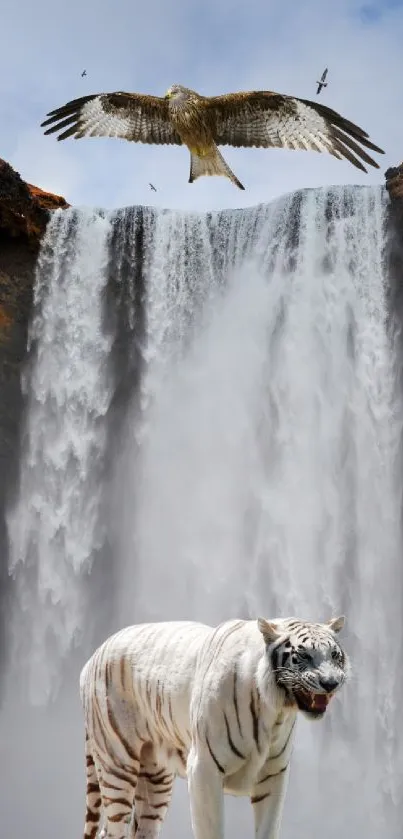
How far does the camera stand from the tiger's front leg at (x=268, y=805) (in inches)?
194

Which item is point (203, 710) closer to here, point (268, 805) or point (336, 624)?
point (268, 805)

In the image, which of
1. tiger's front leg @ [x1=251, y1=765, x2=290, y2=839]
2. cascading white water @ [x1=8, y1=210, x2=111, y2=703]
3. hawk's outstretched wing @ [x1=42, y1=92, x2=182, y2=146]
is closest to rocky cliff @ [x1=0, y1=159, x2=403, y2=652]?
cascading white water @ [x1=8, y1=210, x2=111, y2=703]

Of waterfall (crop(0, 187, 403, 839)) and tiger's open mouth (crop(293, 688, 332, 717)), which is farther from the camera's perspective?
waterfall (crop(0, 187, 403, 839))

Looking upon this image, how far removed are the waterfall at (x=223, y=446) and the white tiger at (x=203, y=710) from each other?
378 inches

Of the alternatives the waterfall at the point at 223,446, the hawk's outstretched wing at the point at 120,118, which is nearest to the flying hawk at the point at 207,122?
the hawk's outstretched wing at the point at 120,118

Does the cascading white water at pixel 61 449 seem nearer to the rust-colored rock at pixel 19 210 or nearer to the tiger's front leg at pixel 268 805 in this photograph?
the rust-colored rock at pixel 19 210

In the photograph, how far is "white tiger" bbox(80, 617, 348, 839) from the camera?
473 cm

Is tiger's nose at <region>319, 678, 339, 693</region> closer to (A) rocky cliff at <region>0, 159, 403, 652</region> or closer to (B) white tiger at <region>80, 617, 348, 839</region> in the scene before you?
(B) white tiger at <region>80, 617, 348, 839</region>

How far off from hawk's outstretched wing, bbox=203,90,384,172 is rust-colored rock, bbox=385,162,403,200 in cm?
418

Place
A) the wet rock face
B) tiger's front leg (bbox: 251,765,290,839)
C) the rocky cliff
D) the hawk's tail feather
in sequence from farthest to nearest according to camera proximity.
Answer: the wet rock face
the rocky cliff
the hawk's tail feather
tiger's front leg (bbox: 251,765,290,839)

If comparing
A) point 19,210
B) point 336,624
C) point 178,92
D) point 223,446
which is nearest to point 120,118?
point 178,92

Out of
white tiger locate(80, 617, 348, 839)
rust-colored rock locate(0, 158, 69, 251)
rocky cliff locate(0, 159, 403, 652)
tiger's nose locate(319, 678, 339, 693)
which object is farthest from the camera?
rust-colored rock locate(0, 158, 69, 251)

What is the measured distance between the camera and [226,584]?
16.8m

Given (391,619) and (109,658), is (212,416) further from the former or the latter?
(109,658)
